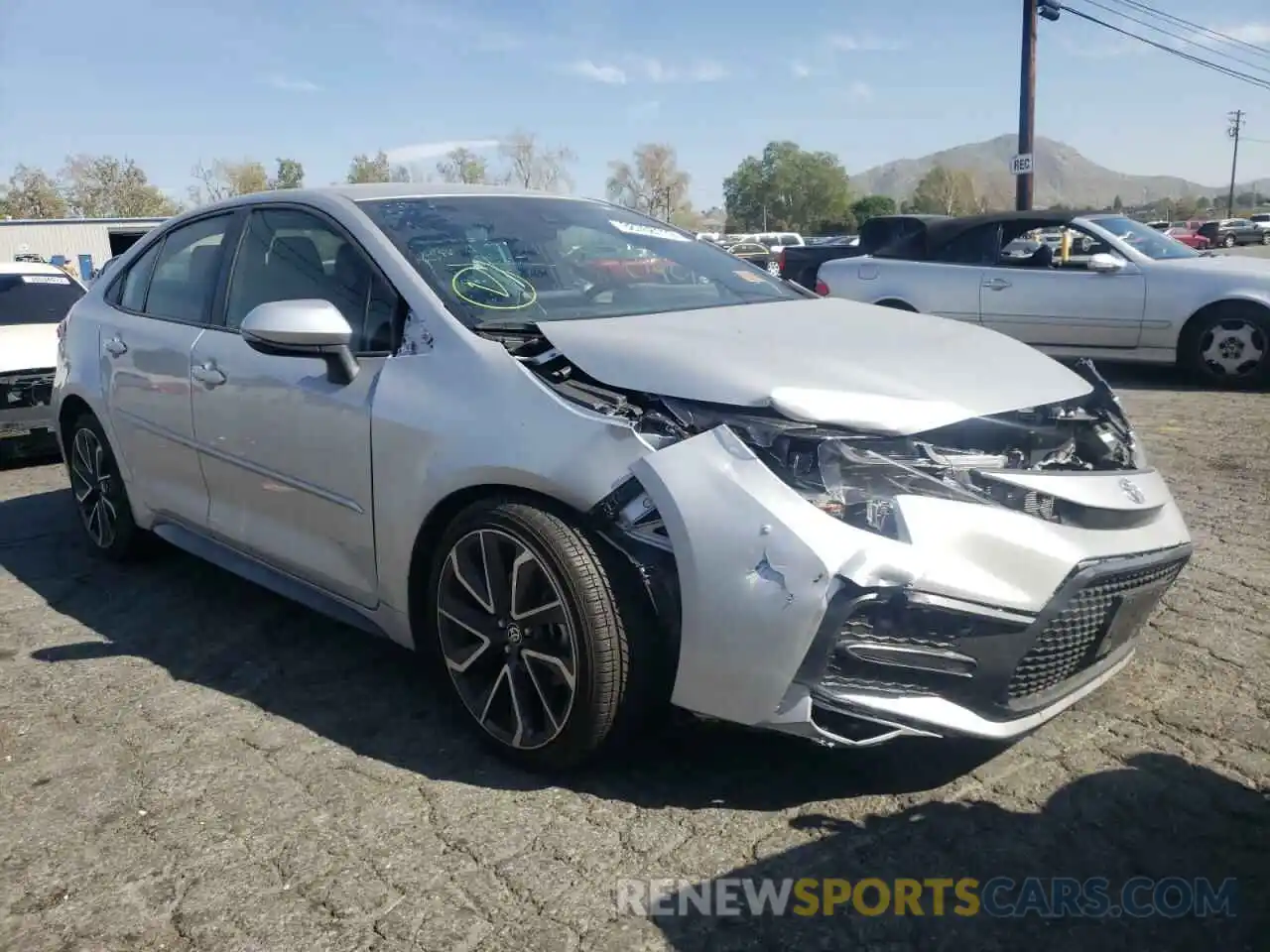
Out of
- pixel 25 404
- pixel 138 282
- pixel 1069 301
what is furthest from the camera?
pixel 1069 301

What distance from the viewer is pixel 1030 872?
7.80 ft

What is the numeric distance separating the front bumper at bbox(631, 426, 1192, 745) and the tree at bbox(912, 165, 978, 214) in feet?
313

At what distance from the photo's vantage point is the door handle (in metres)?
3.72

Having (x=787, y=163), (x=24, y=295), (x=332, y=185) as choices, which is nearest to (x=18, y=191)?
(x=787, y=163)

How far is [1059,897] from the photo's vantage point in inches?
90.4

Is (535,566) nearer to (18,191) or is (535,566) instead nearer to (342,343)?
(342,343)

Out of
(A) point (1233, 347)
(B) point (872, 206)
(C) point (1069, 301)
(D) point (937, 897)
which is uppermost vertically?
(B) point (872, 206)

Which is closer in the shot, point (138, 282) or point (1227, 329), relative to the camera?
point (138, 282)

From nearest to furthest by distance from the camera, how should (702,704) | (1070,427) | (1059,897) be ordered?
1. (1059,897)
2. (702,704)
3. (1070,427)

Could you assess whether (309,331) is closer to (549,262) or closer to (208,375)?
(549,262)

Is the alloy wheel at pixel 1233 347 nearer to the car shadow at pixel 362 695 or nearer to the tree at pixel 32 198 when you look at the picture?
the car shadow at pixel 362 695

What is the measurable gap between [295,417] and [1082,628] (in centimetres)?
236

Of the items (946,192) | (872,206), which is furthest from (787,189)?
(872,206)

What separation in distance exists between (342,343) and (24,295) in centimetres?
670
